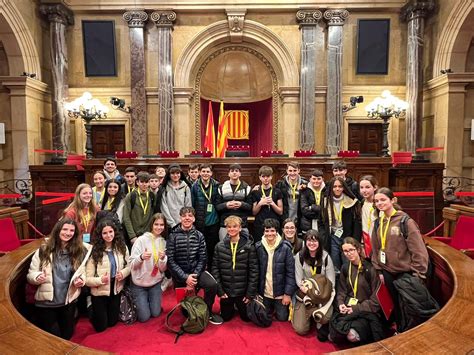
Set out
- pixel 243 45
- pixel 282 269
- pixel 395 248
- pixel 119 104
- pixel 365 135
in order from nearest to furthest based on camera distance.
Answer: pixel 395 248 → pixel 282 269 → pixel 119 104 → pixel 365 135 → pixel 243 45

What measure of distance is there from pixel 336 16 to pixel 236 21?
3152 mm

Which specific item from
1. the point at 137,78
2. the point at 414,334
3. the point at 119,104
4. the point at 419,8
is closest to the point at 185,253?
the point at 414,334

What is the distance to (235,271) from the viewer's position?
3820 millimetres

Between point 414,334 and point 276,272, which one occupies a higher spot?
point 414,334

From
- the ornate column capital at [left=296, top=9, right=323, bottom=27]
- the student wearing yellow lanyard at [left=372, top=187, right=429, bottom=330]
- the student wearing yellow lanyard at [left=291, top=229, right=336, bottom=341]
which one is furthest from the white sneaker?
the ornate column capital at [left=296, top=9, right=323, bottom=27]

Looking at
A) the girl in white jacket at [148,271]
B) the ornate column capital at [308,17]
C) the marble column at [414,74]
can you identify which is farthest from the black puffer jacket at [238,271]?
the ornate column capital at [308,17]

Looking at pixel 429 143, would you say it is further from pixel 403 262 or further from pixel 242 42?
pixel 403 262

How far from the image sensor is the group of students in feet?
10.8

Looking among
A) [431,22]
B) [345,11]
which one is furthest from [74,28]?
[431,22]

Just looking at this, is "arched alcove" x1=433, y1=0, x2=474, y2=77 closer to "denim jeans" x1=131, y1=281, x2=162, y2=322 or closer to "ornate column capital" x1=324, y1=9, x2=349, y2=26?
"ornate column capital" x1=324, y1=9, x2=349, y2=26

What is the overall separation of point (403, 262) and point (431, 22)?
1009cm

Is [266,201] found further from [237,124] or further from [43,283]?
[237,124]

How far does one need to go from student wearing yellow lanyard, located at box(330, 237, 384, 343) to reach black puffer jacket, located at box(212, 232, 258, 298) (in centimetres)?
96

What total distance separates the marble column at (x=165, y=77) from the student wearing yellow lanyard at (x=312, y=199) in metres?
7.13
